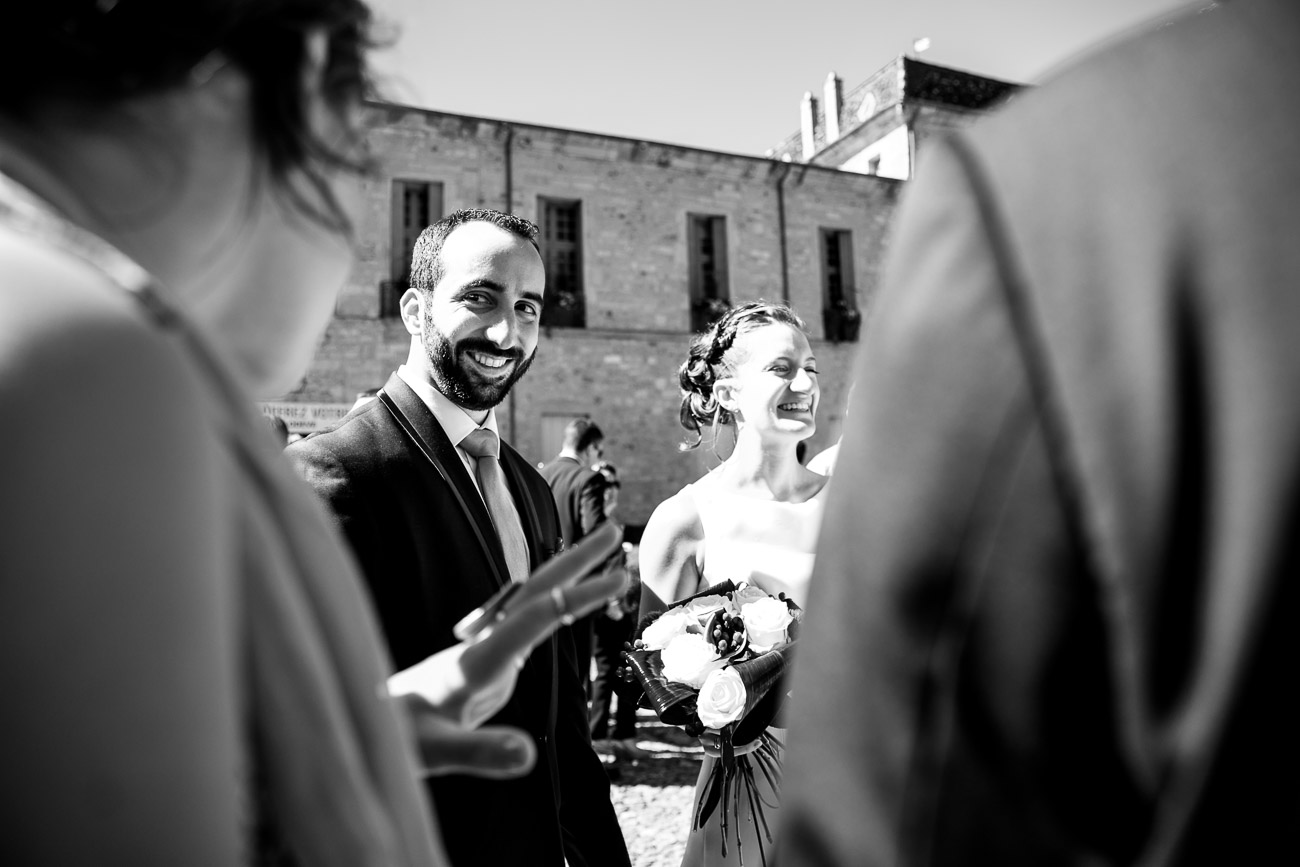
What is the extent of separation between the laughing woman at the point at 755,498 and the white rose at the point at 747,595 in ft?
0.81

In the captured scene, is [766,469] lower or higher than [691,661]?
higher

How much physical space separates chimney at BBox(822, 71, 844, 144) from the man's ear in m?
24.5

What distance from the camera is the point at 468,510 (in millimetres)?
2307

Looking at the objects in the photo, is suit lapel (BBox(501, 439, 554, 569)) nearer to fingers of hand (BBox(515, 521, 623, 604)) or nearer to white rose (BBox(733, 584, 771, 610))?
white rose (BBox(733, 584, 771, 610))

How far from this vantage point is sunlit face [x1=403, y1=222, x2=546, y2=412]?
8.64 feet

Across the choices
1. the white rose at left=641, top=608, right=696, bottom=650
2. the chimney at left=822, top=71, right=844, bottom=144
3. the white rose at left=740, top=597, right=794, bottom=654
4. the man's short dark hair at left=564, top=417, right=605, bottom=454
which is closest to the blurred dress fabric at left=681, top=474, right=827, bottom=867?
the white rose at left=740, top=597, right=794, bottom=654

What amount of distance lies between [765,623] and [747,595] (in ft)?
0.61

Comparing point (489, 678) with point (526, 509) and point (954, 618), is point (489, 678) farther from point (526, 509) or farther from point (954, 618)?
point (526, 509)

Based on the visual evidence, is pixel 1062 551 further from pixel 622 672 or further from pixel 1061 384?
pixel 622 672

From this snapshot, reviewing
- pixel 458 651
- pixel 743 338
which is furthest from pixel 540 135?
pixel 458 651

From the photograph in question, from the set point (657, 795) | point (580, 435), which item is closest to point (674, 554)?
point (657, 795)

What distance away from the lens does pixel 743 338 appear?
3.67 meters

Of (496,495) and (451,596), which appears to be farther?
(496,495)

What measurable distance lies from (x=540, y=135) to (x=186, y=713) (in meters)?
18.0
